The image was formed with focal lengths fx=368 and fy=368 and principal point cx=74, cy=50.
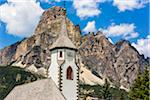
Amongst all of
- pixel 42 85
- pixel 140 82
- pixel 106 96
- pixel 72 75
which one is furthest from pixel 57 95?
pixel 106 96

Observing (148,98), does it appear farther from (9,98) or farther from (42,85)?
(9,98)

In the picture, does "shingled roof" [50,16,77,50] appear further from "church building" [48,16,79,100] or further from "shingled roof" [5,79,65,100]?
"shingled roof" [5,79,65,100]

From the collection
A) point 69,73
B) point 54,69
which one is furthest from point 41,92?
point 69,73

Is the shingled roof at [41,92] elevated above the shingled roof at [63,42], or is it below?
below

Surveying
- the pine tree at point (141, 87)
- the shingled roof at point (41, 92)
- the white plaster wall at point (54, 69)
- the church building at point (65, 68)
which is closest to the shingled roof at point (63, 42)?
the church building at point (65, 68)

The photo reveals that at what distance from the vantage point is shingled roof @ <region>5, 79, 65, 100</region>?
4444 cm

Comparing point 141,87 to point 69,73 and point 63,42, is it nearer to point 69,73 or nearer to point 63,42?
point 69,73

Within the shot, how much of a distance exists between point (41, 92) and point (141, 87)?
12.1 meters

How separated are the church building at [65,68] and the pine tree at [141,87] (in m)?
9.00

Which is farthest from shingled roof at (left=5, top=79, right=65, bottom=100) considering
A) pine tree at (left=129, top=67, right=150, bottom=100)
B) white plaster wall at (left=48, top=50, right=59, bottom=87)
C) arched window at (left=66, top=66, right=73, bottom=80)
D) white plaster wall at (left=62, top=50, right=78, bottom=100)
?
pine tree at (left=129, top=67, right=150, bottom=100)

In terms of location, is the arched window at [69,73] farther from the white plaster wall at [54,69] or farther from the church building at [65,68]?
the white plaster wall at [54,69]

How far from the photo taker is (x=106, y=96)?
130 meters

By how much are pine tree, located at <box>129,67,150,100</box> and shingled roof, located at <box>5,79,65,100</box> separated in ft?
28.8

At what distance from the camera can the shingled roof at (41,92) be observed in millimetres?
44438
